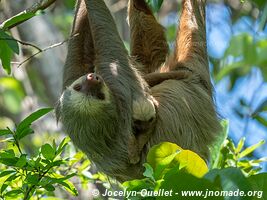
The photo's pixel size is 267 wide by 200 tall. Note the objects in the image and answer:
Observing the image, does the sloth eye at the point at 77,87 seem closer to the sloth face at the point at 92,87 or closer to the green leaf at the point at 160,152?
the sloth face at the point at 92,87

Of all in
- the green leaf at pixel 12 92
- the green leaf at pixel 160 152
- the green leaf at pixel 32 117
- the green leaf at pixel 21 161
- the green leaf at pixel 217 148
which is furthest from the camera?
the green leaf at pixel 12 92

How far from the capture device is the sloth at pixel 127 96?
607 centimetres

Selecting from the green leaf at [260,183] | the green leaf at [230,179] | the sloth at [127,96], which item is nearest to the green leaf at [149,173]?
the green leaf at [260,183]

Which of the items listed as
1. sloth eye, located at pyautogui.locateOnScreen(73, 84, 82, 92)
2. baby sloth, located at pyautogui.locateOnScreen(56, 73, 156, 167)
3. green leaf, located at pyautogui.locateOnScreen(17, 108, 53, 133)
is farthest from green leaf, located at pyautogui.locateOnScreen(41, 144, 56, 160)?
sloth eye, located at pyautogui.locateOnScreen(73, 84, 82, 92)

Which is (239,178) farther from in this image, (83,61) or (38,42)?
(38,42)

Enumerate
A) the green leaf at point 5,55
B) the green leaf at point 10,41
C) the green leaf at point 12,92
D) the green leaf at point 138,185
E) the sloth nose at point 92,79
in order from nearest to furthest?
the green leaf at point 138,185 → the green leaf at point 10,41 → the green leaf at point 5,55 → the sloth nose at point 92,79 → the green leaf at point 12,92

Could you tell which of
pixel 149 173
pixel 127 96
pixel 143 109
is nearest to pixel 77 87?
pixel 127 96

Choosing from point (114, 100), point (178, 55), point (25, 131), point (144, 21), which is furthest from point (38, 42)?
point (25, 131)

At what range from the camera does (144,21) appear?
296 inches

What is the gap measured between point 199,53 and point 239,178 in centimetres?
408

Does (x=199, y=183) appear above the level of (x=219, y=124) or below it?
above

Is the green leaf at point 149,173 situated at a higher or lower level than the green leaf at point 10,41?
lower

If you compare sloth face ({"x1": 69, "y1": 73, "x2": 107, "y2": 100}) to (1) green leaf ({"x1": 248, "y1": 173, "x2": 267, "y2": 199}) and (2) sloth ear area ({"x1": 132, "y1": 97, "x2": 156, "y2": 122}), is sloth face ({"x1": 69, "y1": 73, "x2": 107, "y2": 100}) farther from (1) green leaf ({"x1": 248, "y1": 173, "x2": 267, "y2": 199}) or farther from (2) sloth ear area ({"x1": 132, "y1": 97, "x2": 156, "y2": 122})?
(1) green leaf ({"x1": 248, "y1": 173, "x2": 267, "y2": 199})

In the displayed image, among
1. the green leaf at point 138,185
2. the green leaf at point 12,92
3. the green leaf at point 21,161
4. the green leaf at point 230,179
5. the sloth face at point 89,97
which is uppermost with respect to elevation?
the green leaf at point 230,179
